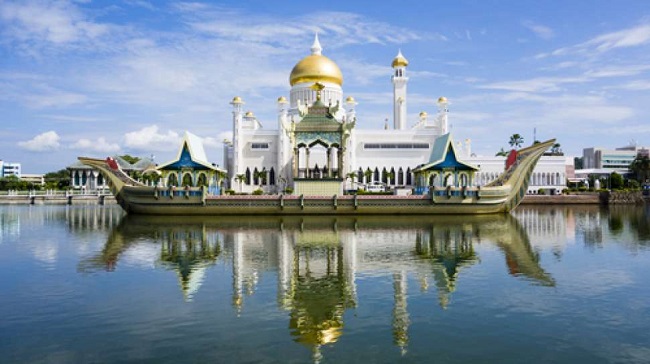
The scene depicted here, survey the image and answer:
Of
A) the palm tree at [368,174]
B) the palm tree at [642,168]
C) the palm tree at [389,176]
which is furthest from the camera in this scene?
the palm tree at [642,168]

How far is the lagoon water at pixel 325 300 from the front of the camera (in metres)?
7.75

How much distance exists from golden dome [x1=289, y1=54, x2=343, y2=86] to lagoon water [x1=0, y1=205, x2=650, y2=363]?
3705 cm

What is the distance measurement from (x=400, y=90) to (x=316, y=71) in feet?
36.7

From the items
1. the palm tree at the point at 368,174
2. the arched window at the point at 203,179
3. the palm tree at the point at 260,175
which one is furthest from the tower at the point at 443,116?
the arched window at the point at 203,179

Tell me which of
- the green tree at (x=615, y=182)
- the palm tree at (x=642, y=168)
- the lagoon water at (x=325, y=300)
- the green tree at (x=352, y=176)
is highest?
the palm tree at (x=642, y=168)

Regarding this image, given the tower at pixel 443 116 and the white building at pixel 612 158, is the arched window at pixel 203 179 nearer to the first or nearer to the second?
the tower at pixel 443 116

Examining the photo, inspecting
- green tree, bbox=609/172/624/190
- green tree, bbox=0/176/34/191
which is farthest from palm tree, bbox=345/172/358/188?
green tree, bbox=0/176/34/191

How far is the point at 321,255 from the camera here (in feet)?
53.9

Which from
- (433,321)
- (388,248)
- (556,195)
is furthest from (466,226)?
(556,195)

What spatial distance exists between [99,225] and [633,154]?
366 ft

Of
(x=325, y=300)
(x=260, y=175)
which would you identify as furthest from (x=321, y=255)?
(x=260, y=175)

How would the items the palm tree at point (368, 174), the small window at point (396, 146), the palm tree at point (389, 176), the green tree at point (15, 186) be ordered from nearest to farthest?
the palm tree at point (368, 174)
the palm tree at point (389, 176)
the small window at point (396, 146)
the green tree at point (15, 186)

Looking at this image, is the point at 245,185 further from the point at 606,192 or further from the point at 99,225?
the point at 606,192

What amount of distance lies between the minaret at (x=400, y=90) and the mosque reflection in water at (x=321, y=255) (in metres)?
32.1
